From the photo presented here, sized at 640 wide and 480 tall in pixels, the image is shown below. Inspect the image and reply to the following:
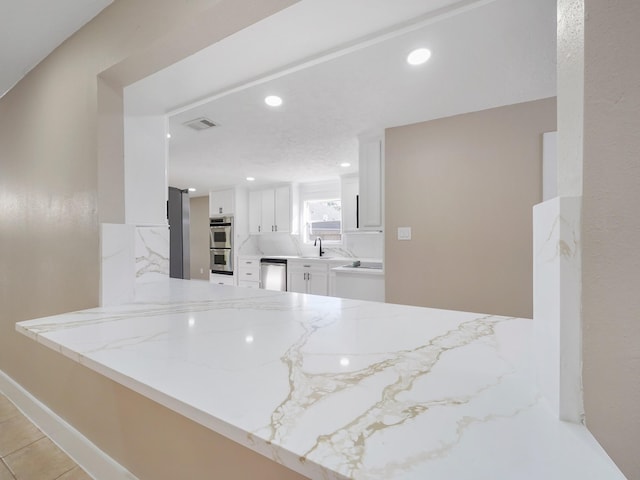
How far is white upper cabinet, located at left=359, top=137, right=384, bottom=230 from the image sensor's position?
292 centimetres

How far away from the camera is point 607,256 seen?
42 cm

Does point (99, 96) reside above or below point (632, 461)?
above

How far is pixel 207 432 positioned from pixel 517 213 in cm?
258

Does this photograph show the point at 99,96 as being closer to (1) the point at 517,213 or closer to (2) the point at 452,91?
(2) the point at 452,91

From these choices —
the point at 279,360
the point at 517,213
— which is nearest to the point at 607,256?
the point at 279,360

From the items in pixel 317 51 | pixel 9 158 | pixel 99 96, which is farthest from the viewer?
pixel 9 158

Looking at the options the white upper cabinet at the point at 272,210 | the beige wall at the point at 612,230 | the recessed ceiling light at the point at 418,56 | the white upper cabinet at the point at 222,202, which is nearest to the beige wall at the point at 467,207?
the recessed ceiling light at the point at 418,56

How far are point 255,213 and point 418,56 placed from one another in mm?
4584

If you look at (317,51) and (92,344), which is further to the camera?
(317,51)

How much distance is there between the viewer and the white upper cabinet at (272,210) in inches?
209

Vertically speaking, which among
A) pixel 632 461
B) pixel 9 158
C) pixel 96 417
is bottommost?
pixel 96 417

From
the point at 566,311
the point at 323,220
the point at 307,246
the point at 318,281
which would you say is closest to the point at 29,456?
the point at 566,311

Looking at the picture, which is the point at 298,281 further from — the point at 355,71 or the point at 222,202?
the point at 355,71

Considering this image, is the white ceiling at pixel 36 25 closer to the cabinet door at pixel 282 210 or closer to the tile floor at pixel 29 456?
the tile floor at pixel 29 456
